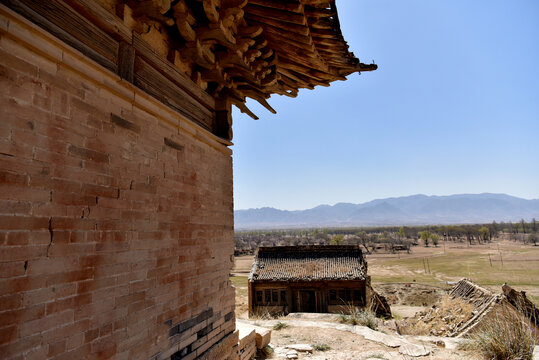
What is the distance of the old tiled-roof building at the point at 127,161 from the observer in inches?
73.4

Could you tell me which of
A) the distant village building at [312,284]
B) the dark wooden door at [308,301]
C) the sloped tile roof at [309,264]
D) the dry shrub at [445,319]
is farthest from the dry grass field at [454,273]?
the dry shrub at [445,319]

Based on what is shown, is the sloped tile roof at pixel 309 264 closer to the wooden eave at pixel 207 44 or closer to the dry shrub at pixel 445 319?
the dry shrub at pixel 445 319

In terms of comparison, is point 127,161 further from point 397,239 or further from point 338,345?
point 397,239

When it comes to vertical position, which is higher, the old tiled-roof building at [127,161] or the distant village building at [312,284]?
the old tiled-roof building at [127,161]

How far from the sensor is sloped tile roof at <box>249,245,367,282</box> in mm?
19906

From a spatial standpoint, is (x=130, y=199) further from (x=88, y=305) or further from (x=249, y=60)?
(x=249, y=60)

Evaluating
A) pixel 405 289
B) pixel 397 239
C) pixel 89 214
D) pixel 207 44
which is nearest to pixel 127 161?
pixel 89 214

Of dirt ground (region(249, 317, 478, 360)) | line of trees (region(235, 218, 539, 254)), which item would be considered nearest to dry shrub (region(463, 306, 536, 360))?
dirt ground (region(249, 317, 478, 360))

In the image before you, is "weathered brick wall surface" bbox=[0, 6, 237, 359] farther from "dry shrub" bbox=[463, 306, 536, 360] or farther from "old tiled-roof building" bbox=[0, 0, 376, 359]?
"dry shrub" bbox=[463, 306, 536, 360]

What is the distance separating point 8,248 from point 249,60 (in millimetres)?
3230

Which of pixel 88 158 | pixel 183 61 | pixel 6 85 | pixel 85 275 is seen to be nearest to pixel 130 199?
pixel 88 158

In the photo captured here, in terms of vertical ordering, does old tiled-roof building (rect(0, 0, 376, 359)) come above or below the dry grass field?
above

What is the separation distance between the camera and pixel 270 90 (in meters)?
5.04

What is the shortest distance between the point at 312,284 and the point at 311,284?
2.9 inches
